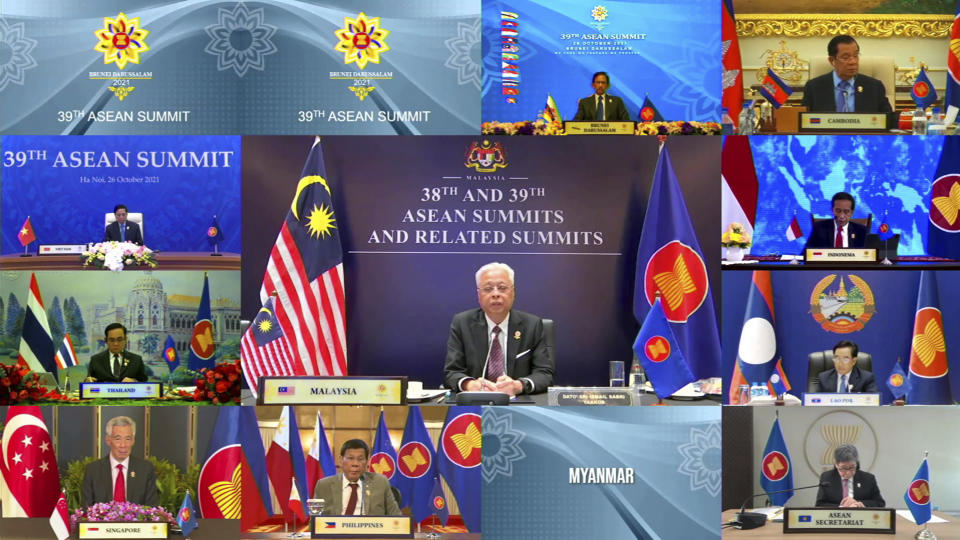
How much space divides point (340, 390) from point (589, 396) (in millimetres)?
1320

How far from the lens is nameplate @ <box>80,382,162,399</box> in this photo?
6.47 metres

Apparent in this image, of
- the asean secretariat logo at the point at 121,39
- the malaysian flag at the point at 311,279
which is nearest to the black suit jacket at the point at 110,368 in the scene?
the malaysian flag at the point at 311,279

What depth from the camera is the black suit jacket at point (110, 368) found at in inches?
266

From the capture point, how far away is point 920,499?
6.33 m

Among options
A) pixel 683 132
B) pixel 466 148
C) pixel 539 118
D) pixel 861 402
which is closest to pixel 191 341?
pixel 466 148

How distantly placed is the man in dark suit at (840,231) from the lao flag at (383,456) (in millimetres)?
2797

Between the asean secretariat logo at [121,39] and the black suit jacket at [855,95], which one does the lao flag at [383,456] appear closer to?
the asean secretariat logo at [121,39]

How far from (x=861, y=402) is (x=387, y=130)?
10.3 feet

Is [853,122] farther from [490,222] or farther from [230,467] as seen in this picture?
[230,467]

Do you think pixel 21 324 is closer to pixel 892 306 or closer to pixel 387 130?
pixel 387 130

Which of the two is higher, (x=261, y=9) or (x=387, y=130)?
(x=261, y=9)

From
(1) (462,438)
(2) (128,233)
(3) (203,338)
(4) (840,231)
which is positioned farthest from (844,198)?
(2) (128,233)

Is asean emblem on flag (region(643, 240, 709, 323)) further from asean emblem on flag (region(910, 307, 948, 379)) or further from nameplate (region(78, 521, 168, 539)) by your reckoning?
nameplate (region(78, 521, 168, 539))

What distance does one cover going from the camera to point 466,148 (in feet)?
21.0
